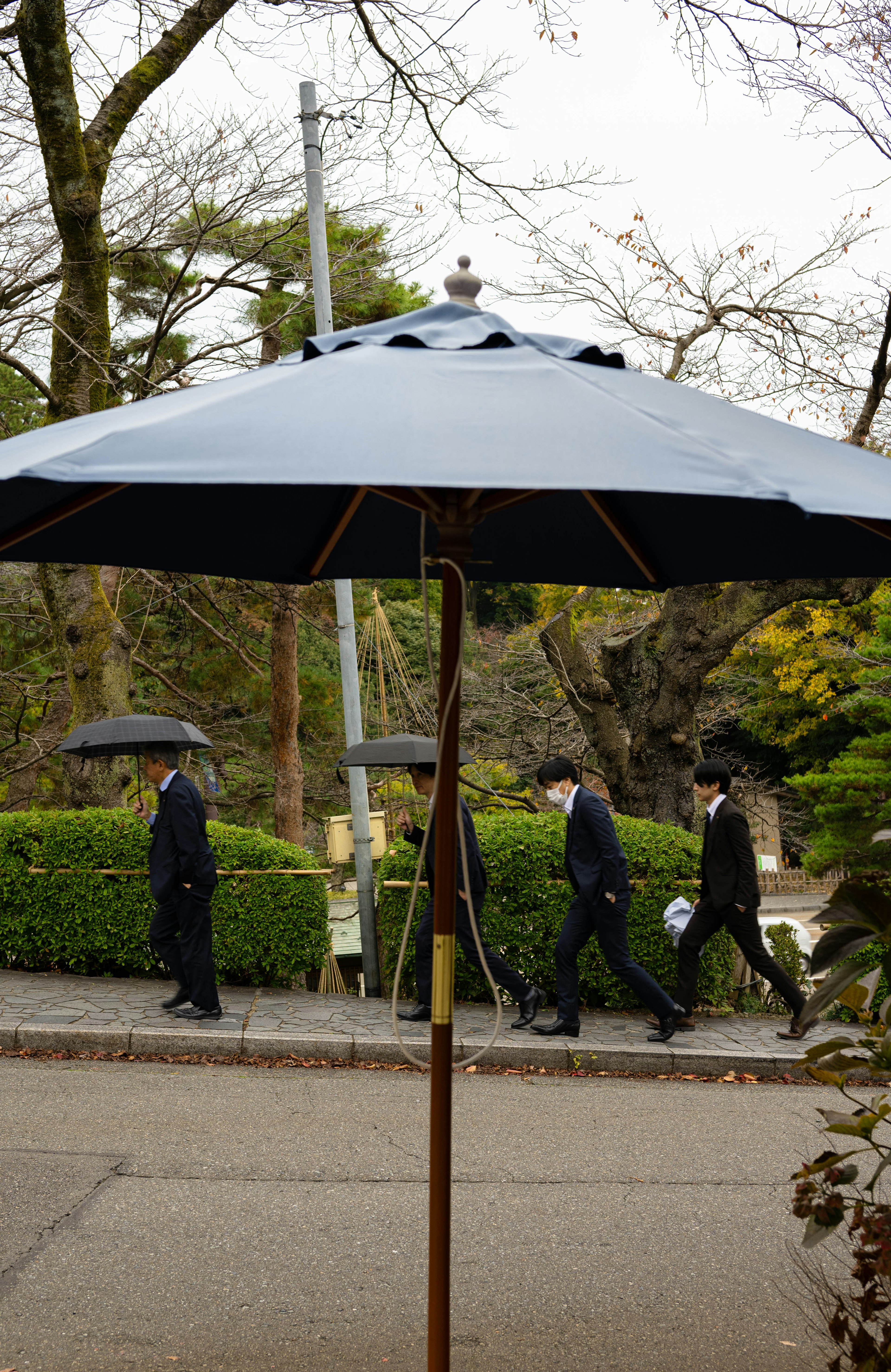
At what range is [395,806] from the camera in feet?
68.6

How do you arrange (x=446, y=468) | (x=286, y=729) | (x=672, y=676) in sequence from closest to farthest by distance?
(x=446, y=468)
(x=672, y=676)
(x=286, y=729)

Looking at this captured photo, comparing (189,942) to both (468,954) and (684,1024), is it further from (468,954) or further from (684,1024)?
(684,1024)

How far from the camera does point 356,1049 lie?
293 inches

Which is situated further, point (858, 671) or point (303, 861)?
point (858, 671)

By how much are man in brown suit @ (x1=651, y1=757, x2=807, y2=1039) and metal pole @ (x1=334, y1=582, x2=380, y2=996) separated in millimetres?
2909

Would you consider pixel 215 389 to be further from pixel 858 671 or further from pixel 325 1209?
pixel 858 671

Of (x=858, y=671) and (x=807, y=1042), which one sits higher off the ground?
(x=858, y=671)

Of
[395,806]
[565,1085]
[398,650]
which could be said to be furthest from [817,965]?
[395,806]

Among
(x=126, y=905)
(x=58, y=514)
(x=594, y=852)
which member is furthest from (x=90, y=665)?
(x=58, y=514)

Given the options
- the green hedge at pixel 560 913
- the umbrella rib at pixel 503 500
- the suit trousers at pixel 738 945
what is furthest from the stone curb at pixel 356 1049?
the umbrella rib at pixel 503 500

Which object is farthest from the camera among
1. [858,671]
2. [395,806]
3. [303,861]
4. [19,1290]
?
[858,671]

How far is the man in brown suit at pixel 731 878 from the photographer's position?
25.2ft

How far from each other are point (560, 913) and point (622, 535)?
538 cm

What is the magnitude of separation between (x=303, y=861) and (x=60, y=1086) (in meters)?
3.26
